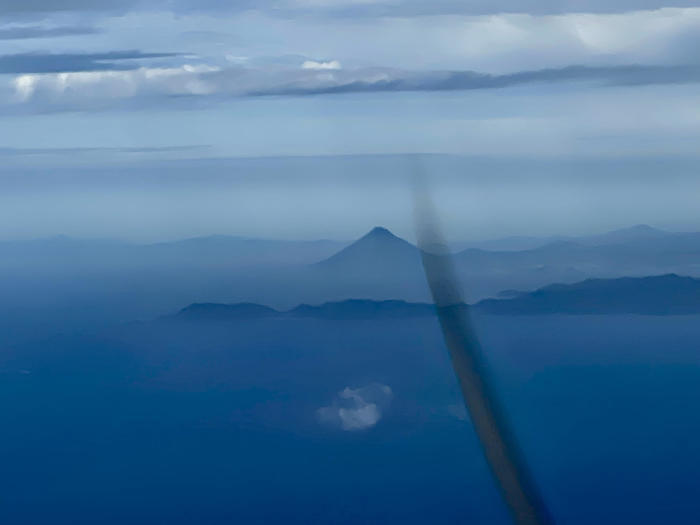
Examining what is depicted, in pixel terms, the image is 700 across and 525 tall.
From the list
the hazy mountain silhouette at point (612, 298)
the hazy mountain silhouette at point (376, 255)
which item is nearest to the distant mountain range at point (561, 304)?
the hazy mountain silhouette at point (612, 298)

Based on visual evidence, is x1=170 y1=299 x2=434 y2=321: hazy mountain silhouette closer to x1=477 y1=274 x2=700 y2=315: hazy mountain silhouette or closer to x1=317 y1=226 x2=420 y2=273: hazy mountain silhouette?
x1=317 y1=226 x2=420 y2=273: hazy mountain silhouette

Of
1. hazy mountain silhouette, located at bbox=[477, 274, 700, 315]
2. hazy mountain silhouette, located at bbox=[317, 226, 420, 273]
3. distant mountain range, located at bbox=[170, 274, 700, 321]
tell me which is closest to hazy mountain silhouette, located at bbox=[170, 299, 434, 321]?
distant mountain range, located at bbox=[170, 274, 700, 321]

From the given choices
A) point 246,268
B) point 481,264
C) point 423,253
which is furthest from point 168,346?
point 481,264

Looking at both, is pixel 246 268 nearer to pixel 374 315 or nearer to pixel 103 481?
pixel 374 315

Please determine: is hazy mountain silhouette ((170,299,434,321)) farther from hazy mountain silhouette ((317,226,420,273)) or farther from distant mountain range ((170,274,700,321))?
hazy mountain silhouette ((317,226,420,273))

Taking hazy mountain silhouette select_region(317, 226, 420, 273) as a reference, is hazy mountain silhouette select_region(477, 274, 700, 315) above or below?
below

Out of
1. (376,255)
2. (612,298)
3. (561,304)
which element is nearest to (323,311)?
(376,255)

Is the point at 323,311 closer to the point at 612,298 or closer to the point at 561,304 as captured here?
the point at 561,304
